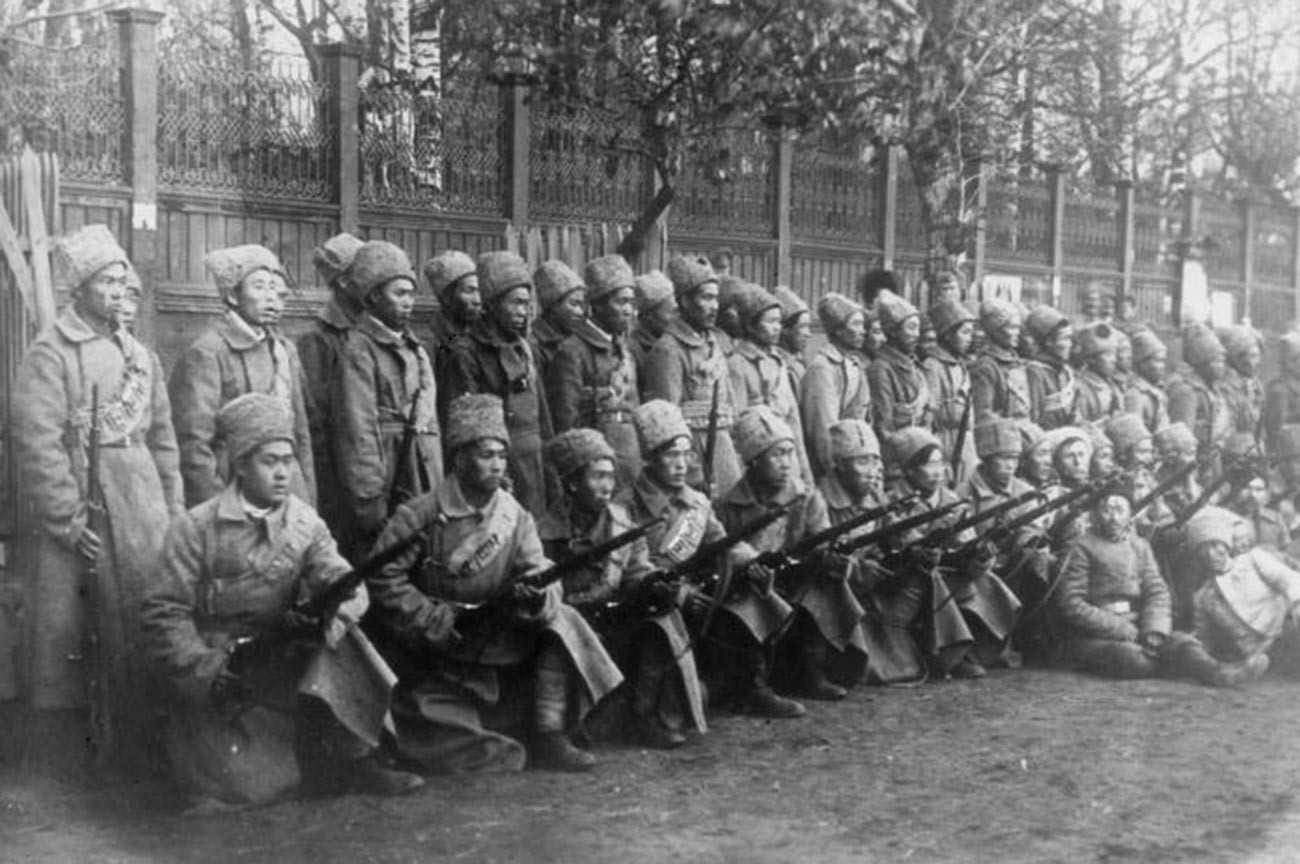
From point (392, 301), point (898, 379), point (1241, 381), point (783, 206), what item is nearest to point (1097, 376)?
point (1241, 381)

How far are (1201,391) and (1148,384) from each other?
0.57 meters

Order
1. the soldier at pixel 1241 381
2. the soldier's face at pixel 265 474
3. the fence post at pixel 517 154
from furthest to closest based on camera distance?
the soldier at pixel 1241 381, the fence post at pixel 517 154, the soldier's face at pixel 265 474

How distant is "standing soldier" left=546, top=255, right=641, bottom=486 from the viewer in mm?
8039

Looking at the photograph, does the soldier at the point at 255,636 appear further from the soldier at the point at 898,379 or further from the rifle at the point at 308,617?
the soldier at the point at 898,379

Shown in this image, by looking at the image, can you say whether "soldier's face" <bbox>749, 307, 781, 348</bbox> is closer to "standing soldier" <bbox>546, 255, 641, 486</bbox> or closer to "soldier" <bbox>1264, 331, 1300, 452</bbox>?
"standing soldier" <bbox>546, 255, 641, 486</bbox>

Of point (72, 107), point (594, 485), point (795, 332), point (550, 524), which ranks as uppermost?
point (72, 107)

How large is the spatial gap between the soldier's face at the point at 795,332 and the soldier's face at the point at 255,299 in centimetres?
359

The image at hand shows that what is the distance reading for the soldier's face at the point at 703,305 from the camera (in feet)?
28.8

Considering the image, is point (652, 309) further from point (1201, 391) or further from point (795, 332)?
point (1201, 391)

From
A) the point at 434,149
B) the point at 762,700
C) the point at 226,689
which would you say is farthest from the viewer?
the point at 434,149

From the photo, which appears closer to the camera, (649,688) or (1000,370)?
(649,688)

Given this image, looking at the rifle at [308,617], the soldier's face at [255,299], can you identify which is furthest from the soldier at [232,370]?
the rifle at [308,617]

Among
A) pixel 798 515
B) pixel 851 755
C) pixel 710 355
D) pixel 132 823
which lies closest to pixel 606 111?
pixel 710 355

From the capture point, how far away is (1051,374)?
10859 mm
